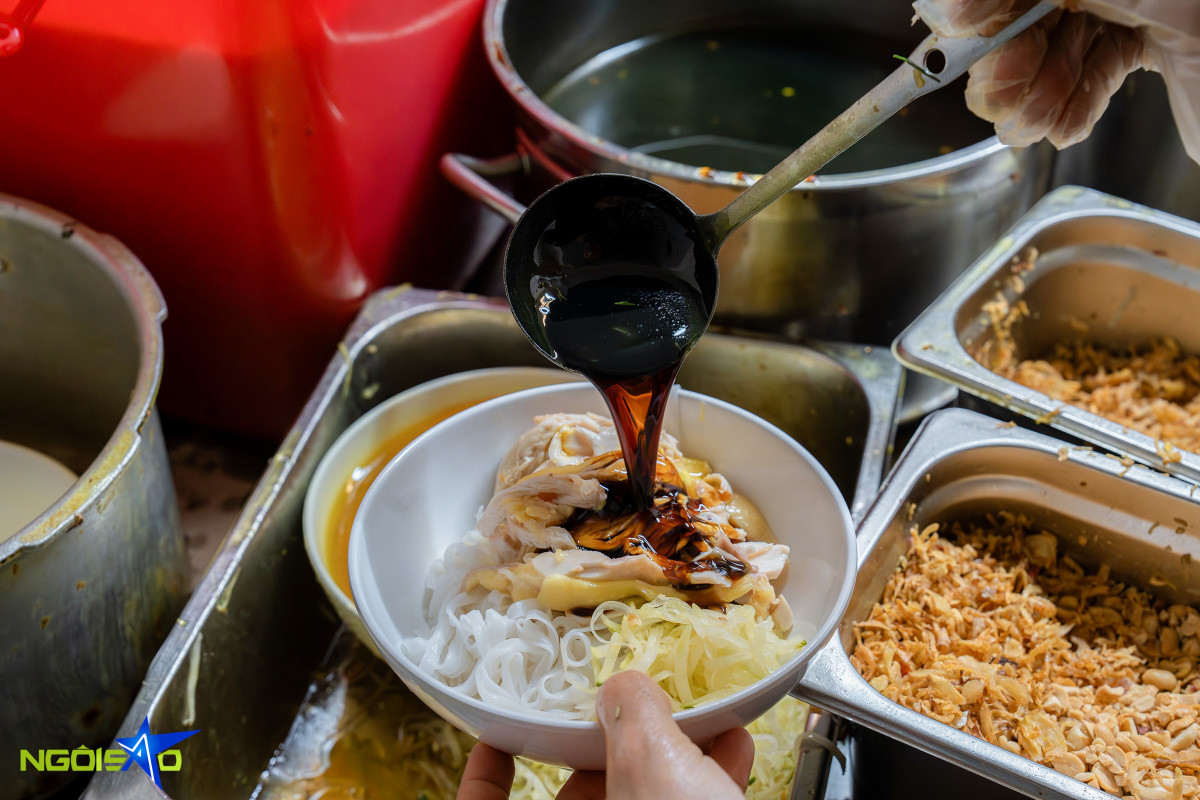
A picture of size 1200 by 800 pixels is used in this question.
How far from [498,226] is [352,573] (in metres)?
1.57

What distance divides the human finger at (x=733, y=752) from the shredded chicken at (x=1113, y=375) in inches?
44.0

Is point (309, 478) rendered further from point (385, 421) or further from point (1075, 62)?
point (1075, 62)

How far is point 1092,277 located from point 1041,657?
99 centimetres

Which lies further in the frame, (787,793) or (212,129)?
(212,129)

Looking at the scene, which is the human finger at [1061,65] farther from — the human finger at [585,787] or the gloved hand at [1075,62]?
the human finger at [585,787]

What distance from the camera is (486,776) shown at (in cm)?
127

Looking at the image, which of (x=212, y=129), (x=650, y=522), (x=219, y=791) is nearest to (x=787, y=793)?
(x=650, y=522)

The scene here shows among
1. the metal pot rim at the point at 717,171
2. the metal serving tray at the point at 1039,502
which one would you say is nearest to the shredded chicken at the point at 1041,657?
the metal serving tray at the point at 1039,502

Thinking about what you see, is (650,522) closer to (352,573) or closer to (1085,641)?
(352,573)

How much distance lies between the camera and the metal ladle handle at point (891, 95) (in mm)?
1146

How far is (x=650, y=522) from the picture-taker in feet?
4.17

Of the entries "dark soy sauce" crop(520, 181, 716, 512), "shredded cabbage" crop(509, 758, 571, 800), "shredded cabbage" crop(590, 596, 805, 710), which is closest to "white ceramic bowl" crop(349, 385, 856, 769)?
"shredded cabbage" crop(590, 596, 805, 710)

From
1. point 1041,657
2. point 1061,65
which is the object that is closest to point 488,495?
point 1041,657

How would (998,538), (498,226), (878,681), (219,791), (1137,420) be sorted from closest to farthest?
(878,681), (219,791), (998,538), (1137,420), (498,226)
